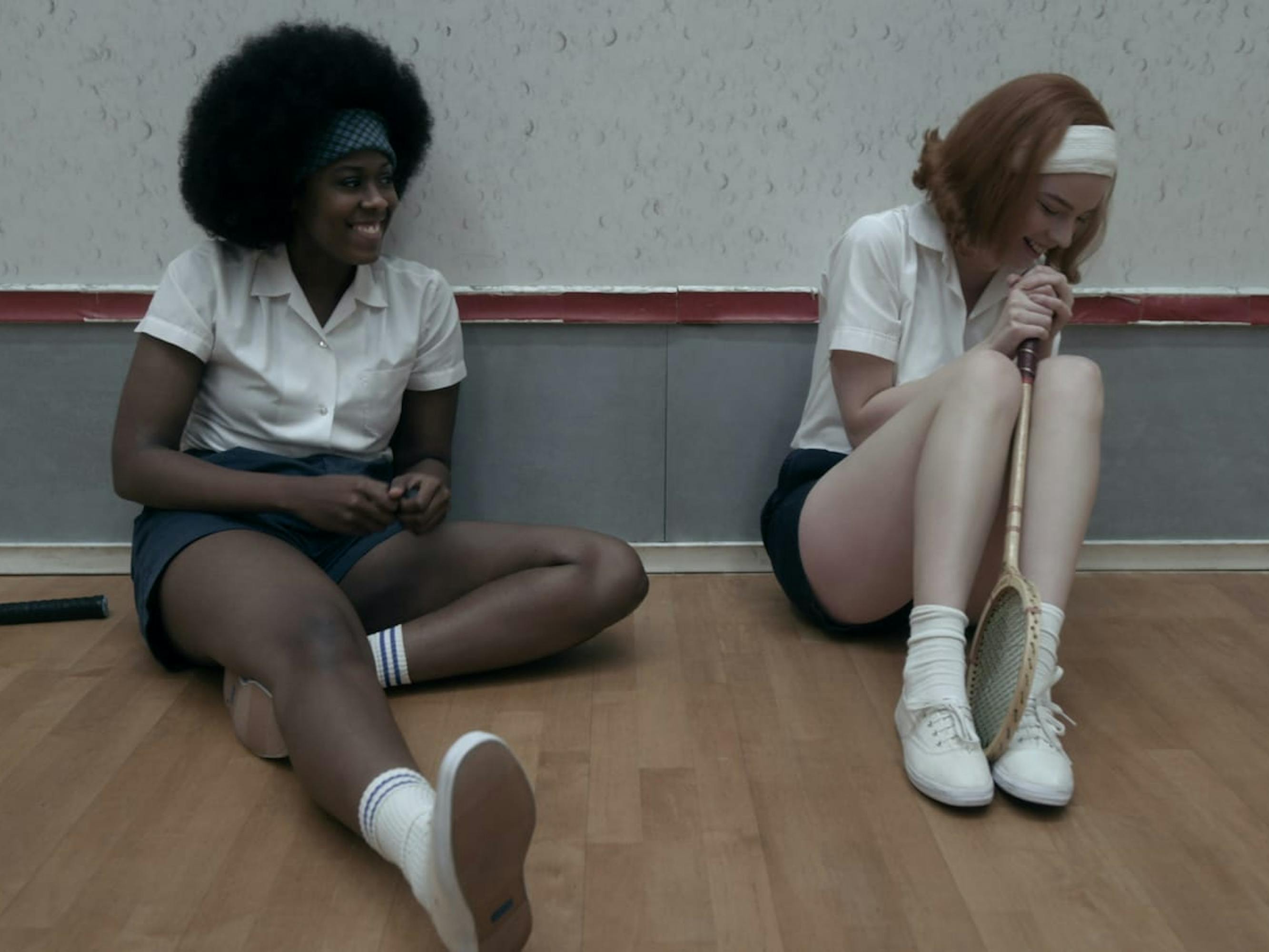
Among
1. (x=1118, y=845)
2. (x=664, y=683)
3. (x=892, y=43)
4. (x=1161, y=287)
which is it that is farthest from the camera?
(x=1161, y=287)

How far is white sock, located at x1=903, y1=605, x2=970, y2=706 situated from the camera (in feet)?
5.13

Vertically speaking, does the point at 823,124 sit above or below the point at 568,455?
above

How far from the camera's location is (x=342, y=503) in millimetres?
1720

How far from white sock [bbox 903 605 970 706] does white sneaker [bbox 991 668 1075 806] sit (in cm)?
8

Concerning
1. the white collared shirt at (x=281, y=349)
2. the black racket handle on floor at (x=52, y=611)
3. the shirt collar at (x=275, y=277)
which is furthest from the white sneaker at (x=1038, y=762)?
the black racket handle on floor at (x=52, y=611)

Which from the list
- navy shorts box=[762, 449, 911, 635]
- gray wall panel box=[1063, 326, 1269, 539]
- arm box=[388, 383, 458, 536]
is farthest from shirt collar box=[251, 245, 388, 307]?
gray wall panel box=[1063, 326, 1269, 539]

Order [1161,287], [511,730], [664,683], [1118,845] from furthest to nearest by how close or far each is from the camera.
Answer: [1161,287], [664,683], [511,730], [1118,845]

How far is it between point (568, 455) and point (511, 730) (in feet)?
2.29

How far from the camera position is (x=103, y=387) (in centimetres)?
224

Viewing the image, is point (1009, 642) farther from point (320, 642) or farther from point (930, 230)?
point (320, 642)

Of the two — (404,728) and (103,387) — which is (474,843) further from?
(103,387)

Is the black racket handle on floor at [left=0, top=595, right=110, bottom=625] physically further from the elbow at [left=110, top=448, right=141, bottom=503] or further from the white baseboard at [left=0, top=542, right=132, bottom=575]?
the elbow at [left=110, top=448, right=141, bottom=503]

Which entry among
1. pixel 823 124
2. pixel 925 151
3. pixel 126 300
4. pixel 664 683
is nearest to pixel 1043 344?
pixel 925 151

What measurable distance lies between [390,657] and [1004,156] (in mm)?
1135
